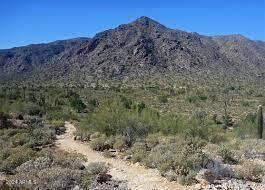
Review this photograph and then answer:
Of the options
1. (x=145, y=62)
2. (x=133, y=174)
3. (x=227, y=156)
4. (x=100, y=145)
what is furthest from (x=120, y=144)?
(x=145, y=62)

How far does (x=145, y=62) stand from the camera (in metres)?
113

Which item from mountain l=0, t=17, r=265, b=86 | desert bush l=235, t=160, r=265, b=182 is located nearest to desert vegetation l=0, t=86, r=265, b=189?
desert bush l=235, t=160, r=265, b=182

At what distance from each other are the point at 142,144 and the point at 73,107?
25.4 metres

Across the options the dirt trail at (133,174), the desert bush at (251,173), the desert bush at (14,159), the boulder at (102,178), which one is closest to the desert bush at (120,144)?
the dirt trail at (133,174)

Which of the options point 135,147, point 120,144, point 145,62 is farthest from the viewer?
point 145,62

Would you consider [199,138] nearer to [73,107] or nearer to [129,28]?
[73,107]

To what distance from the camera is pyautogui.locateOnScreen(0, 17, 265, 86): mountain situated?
106 meters

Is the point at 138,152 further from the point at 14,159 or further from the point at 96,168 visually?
the point at 14,159

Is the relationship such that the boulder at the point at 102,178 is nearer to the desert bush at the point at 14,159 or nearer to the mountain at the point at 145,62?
the desert bush at the point at 14,159

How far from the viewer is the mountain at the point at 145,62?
348ft

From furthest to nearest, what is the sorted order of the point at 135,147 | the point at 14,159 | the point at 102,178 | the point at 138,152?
the point at 135,147 → the point at 138,152 → the point at 14,159 → the point at 102,178

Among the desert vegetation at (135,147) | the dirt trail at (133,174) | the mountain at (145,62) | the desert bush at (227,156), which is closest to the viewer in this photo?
the dirt trail at (133,174)

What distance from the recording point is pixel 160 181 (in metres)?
16.6

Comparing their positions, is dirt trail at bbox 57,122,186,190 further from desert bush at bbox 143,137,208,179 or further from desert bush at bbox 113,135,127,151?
desert bush at bbox 113,135,127,151
